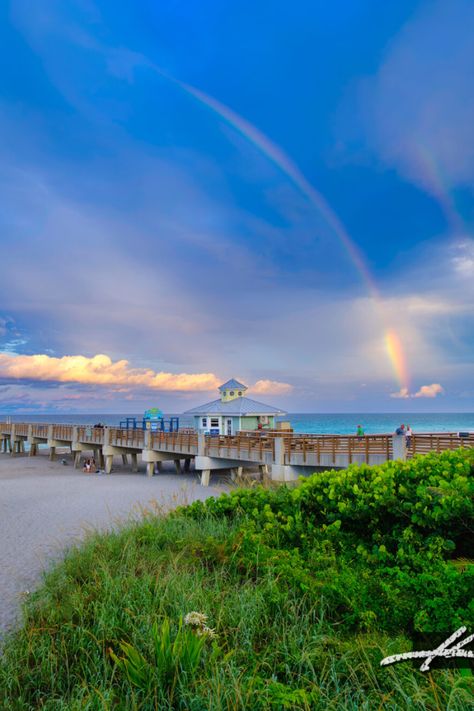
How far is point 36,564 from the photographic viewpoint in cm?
1034

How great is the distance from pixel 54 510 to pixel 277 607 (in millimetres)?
14790

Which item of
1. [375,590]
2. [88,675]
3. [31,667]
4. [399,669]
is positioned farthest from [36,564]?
[399,669]

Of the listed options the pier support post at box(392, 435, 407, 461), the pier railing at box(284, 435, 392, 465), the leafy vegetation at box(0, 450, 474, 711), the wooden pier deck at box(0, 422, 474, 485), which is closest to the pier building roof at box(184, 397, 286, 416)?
the wooden pier deck at box(0, 422, 474, 485)

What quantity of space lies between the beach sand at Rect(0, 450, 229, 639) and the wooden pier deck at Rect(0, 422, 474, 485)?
1551mm

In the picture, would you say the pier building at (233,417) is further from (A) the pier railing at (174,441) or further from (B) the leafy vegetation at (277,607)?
(B) the leafy vegetation at (277,607)

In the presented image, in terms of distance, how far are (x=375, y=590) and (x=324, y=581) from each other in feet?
2.34

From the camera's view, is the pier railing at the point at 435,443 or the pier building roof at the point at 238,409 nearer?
the pier railing at the point at 435,443

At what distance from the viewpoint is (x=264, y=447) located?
2231 centimetres

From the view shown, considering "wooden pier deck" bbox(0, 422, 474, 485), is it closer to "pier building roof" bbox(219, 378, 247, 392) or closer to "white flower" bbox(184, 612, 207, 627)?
"pier building roof" bbox(219, 378, 247, 392)

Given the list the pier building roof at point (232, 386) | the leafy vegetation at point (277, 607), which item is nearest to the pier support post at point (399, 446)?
the leafy vegetation at point (277, 607)

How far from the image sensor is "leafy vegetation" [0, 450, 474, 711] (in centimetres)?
393

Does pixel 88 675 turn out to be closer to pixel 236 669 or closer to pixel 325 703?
pixel 236 669

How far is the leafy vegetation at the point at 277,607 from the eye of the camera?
3932 millimetres

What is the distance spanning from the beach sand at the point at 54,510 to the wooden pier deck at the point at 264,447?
1551 mm
